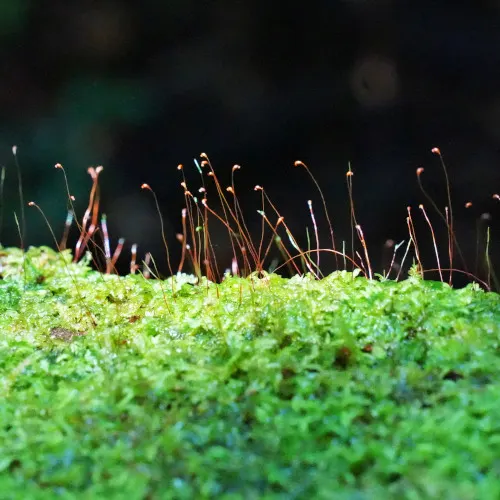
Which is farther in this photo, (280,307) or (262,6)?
(262,6)

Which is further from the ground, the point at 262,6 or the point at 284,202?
the point at 262,6

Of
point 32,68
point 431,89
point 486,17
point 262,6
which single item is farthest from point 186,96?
point 486,17

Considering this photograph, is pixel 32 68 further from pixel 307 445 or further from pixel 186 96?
pixel 307 445

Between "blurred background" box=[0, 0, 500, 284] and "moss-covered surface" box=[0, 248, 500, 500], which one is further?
"blurred background" box=[0, 0, 500, 284]

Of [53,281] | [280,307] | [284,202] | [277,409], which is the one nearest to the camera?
[277,409]
